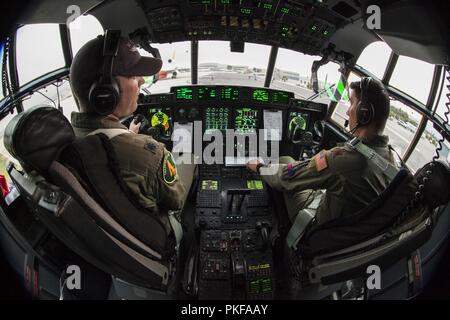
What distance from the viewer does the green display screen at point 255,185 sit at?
1708mm

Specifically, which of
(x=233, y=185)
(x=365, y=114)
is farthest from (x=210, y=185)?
(x=365, y=114)

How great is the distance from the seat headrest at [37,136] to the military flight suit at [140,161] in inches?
6.2

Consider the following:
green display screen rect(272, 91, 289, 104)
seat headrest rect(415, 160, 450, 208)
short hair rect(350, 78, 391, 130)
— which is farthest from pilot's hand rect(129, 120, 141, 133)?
seat headrest rect(415, 160, 450, 208)

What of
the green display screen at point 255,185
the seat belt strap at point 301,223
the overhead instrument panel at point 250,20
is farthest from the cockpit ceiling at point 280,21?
the green display screen at point 255,185

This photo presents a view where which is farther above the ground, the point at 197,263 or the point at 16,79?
the point at 16,79

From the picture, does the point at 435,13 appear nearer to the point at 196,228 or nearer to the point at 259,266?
the point at 259,266

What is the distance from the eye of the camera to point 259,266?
129 centimetres

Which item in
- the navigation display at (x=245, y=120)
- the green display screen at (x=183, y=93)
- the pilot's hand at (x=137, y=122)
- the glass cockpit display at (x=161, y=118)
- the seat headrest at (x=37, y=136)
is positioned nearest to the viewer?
the seat headrest at (x=37, y=136)

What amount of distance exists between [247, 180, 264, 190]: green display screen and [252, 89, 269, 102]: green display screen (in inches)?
25.3

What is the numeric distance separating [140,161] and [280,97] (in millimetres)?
1346

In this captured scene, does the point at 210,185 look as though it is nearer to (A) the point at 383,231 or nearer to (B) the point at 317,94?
(B) the point at 317,94

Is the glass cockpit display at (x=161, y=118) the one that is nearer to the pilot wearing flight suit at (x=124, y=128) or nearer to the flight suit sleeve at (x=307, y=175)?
the pilot wearing flight suit at (x=124, y=128)
